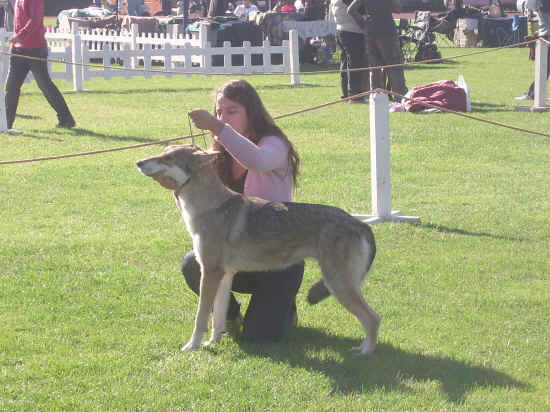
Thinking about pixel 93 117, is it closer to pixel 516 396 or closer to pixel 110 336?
pixel 110 336

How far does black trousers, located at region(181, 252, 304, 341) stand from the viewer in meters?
4.95

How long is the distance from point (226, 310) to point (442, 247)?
2604 mm

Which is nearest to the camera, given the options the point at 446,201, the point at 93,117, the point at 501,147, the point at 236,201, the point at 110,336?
the point at 236,201

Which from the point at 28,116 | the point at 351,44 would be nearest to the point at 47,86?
the point at 28,116

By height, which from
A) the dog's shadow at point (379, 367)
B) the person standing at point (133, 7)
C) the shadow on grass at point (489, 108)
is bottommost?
the dog's shadow at point (379, 367)

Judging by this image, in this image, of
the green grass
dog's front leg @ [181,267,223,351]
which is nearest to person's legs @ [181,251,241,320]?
the green grass

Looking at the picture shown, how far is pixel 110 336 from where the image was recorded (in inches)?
200

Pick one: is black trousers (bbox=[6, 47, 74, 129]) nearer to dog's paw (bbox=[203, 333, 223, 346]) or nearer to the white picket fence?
the white picket fence

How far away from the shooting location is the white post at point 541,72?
12.8 m

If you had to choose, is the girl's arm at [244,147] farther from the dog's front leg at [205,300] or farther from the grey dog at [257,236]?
the dog's front leg at [205,300]

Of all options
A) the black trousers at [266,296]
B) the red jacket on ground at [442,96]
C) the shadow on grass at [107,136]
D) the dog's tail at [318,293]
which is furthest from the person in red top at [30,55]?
the dog's tail at [318,293]

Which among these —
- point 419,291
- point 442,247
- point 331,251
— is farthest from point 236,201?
point 442,247

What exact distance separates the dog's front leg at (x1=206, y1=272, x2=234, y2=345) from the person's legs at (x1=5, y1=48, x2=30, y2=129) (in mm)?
8493

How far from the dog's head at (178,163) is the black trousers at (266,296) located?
0.73 m
